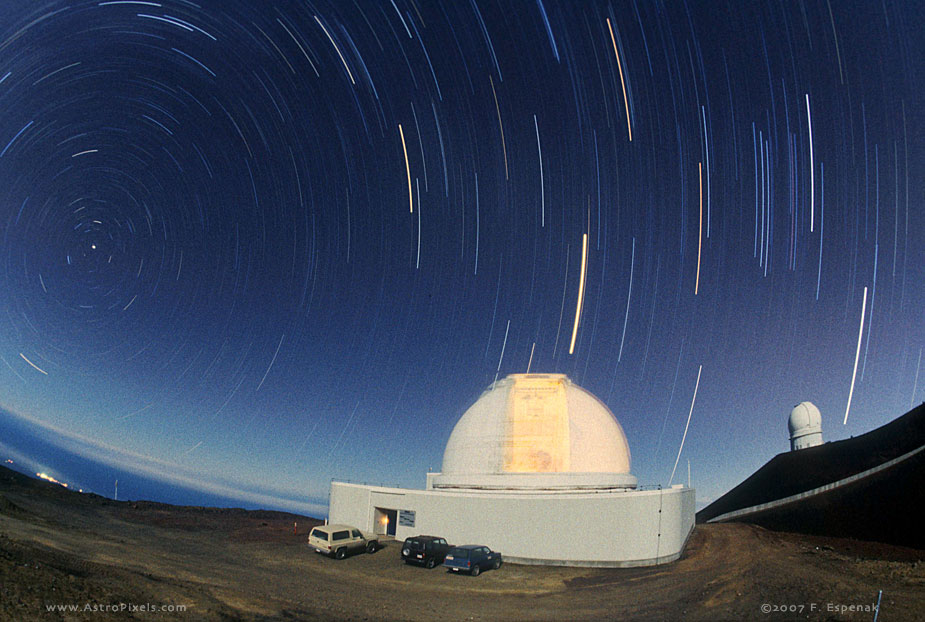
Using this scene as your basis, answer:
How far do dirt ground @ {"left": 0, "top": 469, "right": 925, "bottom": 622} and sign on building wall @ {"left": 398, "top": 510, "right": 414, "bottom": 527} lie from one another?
1529 millimetres

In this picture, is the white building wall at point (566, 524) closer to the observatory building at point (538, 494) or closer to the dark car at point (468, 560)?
the observatory building at point (538, 494)

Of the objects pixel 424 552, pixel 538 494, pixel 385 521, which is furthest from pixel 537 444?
pixel 385 521

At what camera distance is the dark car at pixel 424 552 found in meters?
17.5

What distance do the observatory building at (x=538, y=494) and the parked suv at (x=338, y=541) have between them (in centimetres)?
370

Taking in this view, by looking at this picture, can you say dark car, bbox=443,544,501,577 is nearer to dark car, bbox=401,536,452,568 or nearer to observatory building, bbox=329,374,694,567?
dark car, bbox=401,536,452,568

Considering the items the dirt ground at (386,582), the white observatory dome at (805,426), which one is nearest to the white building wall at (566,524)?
the dirt ground at (386,582)

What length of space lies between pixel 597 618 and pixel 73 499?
3652 cm

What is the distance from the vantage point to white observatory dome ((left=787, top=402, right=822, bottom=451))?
1612 inches

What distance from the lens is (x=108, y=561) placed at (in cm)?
1355

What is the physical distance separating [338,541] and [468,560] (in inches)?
222

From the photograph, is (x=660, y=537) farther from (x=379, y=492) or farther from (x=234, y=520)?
(x=234, y=520)

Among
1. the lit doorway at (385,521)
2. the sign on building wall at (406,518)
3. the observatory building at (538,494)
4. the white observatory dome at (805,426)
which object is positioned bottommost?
the lit doorway at (385,521)

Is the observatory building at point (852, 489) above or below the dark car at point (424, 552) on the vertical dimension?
above

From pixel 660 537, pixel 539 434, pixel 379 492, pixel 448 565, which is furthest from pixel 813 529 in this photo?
pixel 379 492
